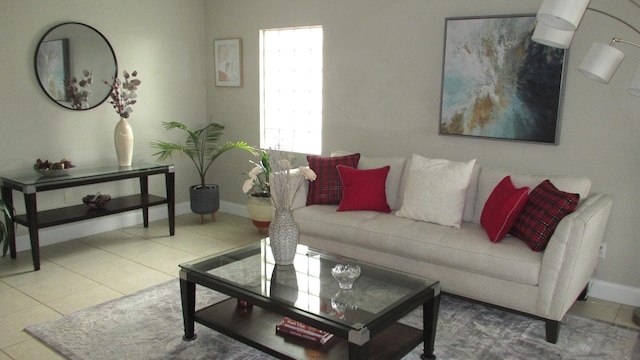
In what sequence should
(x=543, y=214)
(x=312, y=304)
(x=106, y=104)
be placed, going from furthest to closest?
1. (x=106, y=104)
2. (x=543, y=214)
3. (x=312, y=304)

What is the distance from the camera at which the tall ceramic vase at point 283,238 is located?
2.99 meters

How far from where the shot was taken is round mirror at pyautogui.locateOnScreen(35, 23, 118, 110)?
452 centimetres

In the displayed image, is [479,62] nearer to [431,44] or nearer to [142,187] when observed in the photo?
[431,44]

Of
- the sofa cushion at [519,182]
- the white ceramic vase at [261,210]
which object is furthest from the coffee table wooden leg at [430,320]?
the white ceramic vase at [261,210]

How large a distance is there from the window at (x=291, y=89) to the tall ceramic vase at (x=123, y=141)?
135 cm

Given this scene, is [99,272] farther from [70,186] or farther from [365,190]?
[365,190]

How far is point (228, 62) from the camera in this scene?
5633 millimetres

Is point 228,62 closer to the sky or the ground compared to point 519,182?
closer to the sky

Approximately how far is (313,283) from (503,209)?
1.32m

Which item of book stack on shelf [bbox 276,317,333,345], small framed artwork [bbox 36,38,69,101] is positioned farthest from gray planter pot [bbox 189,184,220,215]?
book stack on shelf [bbox 276,317,333,345]

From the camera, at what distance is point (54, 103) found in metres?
4.61

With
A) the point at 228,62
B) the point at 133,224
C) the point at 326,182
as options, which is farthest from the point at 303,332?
the point at 228,62

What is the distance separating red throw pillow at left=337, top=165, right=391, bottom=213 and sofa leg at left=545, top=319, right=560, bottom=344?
1.42 m

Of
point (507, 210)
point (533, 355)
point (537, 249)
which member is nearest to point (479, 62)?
point (507, 210)
